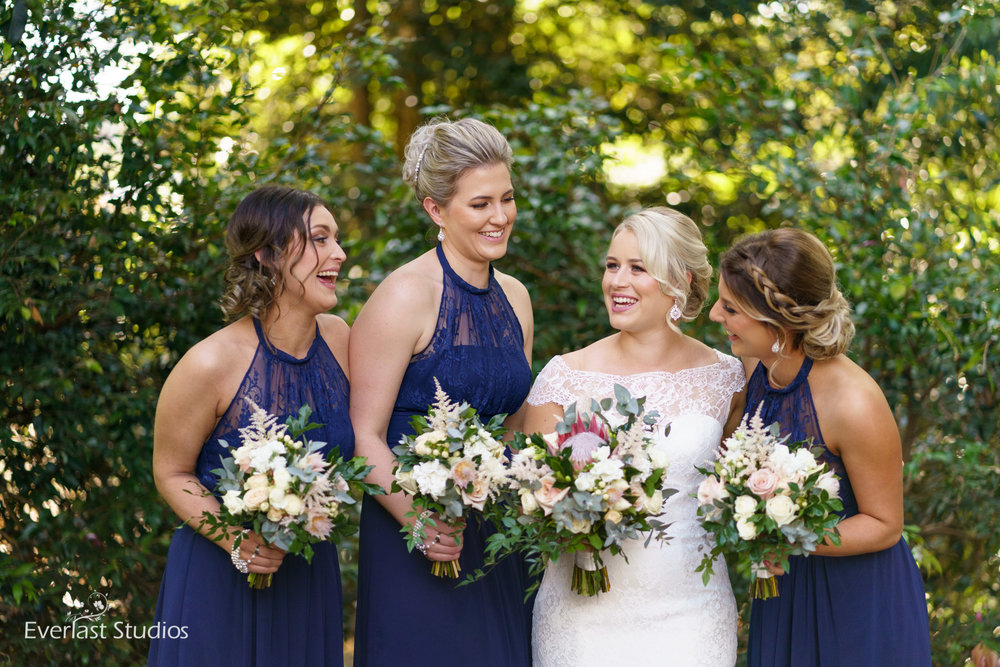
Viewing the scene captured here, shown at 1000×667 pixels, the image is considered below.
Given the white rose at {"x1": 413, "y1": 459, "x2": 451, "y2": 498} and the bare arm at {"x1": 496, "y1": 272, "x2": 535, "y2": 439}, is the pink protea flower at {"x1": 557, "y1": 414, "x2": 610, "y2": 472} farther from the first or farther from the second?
the bare arm at {"x1": 496, "y1": 272, "x2": 535, "y2": 439}

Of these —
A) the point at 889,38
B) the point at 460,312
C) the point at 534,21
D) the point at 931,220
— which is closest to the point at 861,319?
the point at 931,220

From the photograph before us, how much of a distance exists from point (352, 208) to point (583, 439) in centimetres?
339

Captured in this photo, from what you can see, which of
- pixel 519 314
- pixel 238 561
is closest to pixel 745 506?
pixel 519 314

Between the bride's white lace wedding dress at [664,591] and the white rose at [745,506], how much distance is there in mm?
474

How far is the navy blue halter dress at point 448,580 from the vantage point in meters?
3.60

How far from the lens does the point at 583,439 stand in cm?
317

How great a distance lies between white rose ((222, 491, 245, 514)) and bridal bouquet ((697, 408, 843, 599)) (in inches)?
57.6

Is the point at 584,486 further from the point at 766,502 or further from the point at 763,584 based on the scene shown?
the point at 763,584

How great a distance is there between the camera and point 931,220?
5102 millimetres

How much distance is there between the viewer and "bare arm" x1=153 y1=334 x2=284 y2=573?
3.31 meters

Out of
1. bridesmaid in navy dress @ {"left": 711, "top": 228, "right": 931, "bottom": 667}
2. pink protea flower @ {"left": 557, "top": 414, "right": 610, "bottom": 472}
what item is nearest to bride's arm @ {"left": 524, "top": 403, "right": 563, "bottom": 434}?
pink protea flower @ {"left": 557, "top": 414, "right": 610, "bottom": 472}

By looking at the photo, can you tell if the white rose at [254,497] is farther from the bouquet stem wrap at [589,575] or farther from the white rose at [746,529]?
the white rose at [746,529]

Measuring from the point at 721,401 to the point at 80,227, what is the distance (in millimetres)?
2962

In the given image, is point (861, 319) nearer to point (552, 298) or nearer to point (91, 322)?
point (552, 298)
